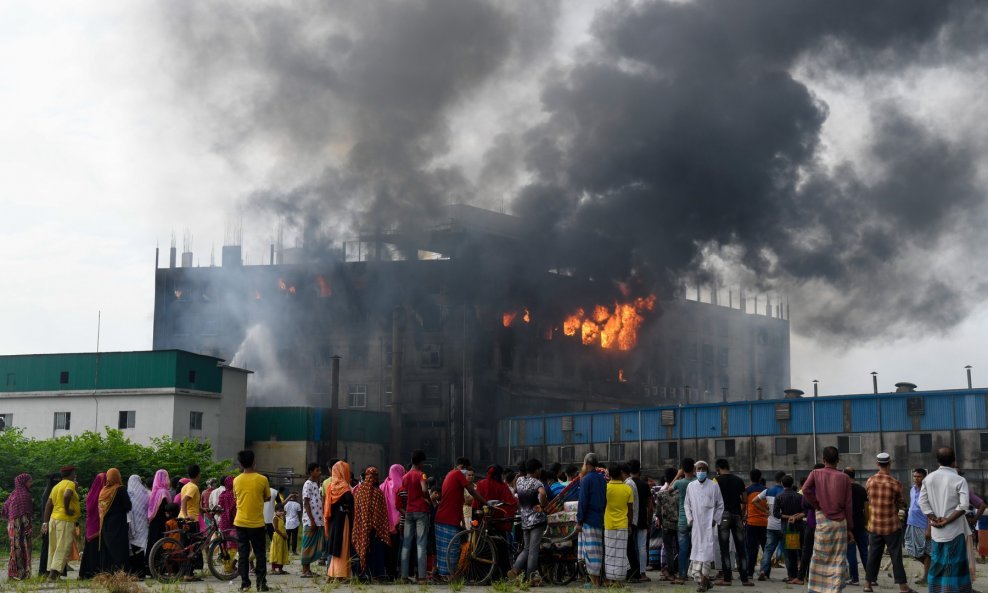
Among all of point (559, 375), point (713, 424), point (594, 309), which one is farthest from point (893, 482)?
point (559, 375)

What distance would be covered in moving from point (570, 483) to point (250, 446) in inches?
2104

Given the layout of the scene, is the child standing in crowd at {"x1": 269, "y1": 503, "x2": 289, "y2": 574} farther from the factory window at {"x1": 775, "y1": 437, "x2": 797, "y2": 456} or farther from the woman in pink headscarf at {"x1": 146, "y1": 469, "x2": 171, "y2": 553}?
the factory window at {"x1": 775, "y1": 437, "x2": 797, "y2": 456}

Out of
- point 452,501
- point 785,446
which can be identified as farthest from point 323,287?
point 452,501

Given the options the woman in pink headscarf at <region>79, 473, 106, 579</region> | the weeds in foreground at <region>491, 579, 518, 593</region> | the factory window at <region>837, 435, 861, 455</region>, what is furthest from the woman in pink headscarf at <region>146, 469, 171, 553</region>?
the factory window at <region>837, 435, 861, 455</region>

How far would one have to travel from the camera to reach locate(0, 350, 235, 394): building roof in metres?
61.9

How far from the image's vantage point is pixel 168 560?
17891mm

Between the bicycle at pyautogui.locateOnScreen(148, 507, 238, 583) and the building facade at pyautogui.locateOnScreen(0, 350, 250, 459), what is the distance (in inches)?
1762

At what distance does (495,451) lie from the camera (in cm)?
7181

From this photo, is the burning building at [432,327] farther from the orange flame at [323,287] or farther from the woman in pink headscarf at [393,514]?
the woman in pink headscarf at [393,514]

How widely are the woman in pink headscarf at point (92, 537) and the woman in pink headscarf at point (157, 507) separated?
2.92 ft

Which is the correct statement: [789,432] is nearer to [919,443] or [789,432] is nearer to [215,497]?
[919,443]

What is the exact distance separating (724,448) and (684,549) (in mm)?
41145

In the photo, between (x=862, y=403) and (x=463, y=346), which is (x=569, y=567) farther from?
(x=463, y=346)

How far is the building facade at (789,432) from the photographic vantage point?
165 feet
